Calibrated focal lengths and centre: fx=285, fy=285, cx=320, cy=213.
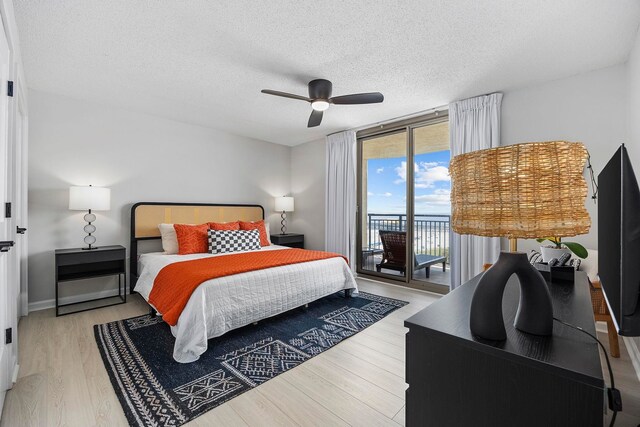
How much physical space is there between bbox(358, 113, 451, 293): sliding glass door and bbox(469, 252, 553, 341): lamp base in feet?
9.69

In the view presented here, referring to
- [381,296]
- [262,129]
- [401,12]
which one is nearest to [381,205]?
[381,296]

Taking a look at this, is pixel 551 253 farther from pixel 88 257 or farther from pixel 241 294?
pixel 88 257

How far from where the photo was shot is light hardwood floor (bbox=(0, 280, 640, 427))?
1549 millimetres

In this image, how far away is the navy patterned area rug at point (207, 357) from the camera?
→ 5.48 ft

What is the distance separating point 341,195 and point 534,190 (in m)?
4.08

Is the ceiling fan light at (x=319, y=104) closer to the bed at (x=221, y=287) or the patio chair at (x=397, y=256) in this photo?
the bed at (x=221, y=287)

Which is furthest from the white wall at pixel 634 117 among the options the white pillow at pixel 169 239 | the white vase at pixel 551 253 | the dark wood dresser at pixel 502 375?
the white pillow at pixel 169 239

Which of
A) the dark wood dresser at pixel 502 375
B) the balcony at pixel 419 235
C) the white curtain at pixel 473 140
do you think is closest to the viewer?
the dark wood dresser at pixel 502 375

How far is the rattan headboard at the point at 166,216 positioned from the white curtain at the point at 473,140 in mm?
3387

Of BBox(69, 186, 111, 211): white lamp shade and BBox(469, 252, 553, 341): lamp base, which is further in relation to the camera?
BBox(69, 186, 111, 211): white lamp shade

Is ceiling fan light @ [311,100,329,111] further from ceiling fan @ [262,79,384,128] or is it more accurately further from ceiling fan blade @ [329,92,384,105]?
ceiling fan blade @ [329,92,384,105]

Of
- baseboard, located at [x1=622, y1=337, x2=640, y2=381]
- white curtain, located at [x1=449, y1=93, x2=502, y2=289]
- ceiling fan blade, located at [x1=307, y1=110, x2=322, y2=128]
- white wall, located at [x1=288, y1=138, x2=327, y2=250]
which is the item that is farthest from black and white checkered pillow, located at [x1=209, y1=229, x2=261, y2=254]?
baseboard, located at [x1=622, y1=337, x2=640, y2=381]

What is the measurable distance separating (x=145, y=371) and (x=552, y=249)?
9.70ft

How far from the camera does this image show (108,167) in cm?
368
